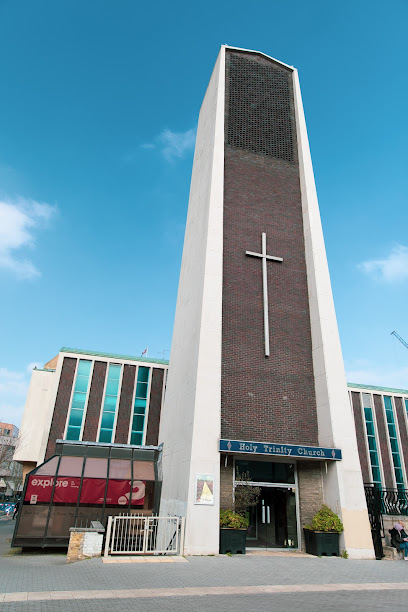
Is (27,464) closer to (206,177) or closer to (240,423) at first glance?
(240,423)

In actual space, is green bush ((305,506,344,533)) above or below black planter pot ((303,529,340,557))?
above

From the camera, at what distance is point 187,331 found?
21125 millimetres

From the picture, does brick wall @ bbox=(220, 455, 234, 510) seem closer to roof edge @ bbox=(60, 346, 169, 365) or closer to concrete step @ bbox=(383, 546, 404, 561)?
concrete step @ bbox=(383, 546, 404, 561)

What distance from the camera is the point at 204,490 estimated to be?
15.2m

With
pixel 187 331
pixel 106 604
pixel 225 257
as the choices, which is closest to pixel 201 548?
pixel 106 604

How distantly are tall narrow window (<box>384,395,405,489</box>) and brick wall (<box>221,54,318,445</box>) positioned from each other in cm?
2410

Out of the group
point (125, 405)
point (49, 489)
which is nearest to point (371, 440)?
point (125, 405)

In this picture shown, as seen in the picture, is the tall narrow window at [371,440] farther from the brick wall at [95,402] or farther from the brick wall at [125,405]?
the brick wall at [95,402]

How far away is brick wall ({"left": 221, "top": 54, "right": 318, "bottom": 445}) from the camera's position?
1792 cm

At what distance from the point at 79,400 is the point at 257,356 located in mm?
19094

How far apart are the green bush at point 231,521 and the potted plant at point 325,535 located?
285cm

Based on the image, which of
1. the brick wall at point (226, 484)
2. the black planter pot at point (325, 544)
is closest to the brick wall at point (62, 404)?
the brick wall at point (226, 484)

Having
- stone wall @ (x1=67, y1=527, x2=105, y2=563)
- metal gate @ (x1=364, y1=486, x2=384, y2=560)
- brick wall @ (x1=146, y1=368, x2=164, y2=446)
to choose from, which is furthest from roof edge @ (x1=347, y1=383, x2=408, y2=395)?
stone wall @ (x1=67, y1=527, x2=105, y2=563)

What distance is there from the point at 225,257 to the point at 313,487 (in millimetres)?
11355
